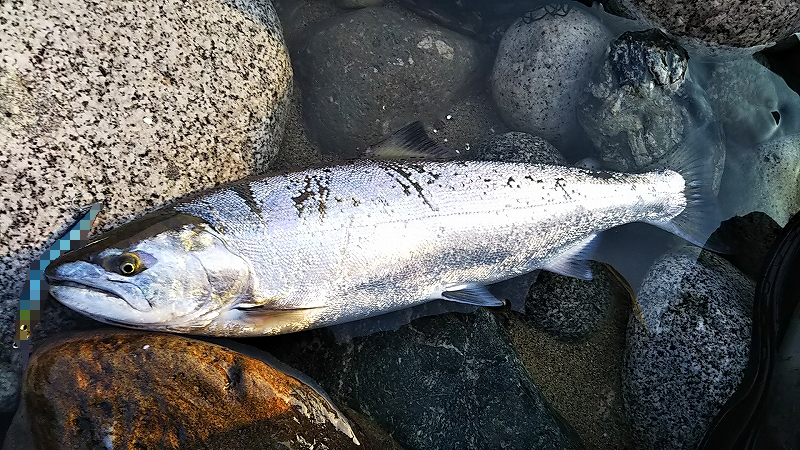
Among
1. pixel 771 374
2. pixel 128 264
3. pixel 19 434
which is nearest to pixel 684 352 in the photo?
pixel 771 374

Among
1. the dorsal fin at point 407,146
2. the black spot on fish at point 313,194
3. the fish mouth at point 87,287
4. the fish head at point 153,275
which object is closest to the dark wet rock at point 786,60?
the dorsal fin at point 407,146

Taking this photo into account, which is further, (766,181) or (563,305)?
(766,181)

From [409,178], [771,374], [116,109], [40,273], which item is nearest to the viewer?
[40,273]

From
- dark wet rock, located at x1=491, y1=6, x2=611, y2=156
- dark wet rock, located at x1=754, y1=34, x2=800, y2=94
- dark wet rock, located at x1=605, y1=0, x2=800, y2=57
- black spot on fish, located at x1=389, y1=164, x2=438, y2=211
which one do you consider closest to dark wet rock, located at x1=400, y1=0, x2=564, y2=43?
dark wet rock, located at x1=491, y1=6, x2=611, y2=156

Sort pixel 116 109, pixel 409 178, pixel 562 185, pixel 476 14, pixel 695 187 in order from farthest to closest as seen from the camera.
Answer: pixel 476 14
pixel 695 187
pixel 562 185
pixel 409 178
pixel 116 109

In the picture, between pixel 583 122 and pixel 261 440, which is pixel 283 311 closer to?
pixel 261 440

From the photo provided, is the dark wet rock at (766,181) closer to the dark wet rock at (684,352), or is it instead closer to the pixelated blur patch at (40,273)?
the dark wet rock at (684,352)

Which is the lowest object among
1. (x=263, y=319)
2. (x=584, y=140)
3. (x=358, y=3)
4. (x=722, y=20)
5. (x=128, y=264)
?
(x=263, y=319)

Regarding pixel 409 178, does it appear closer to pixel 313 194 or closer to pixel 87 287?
pixel 313 194
